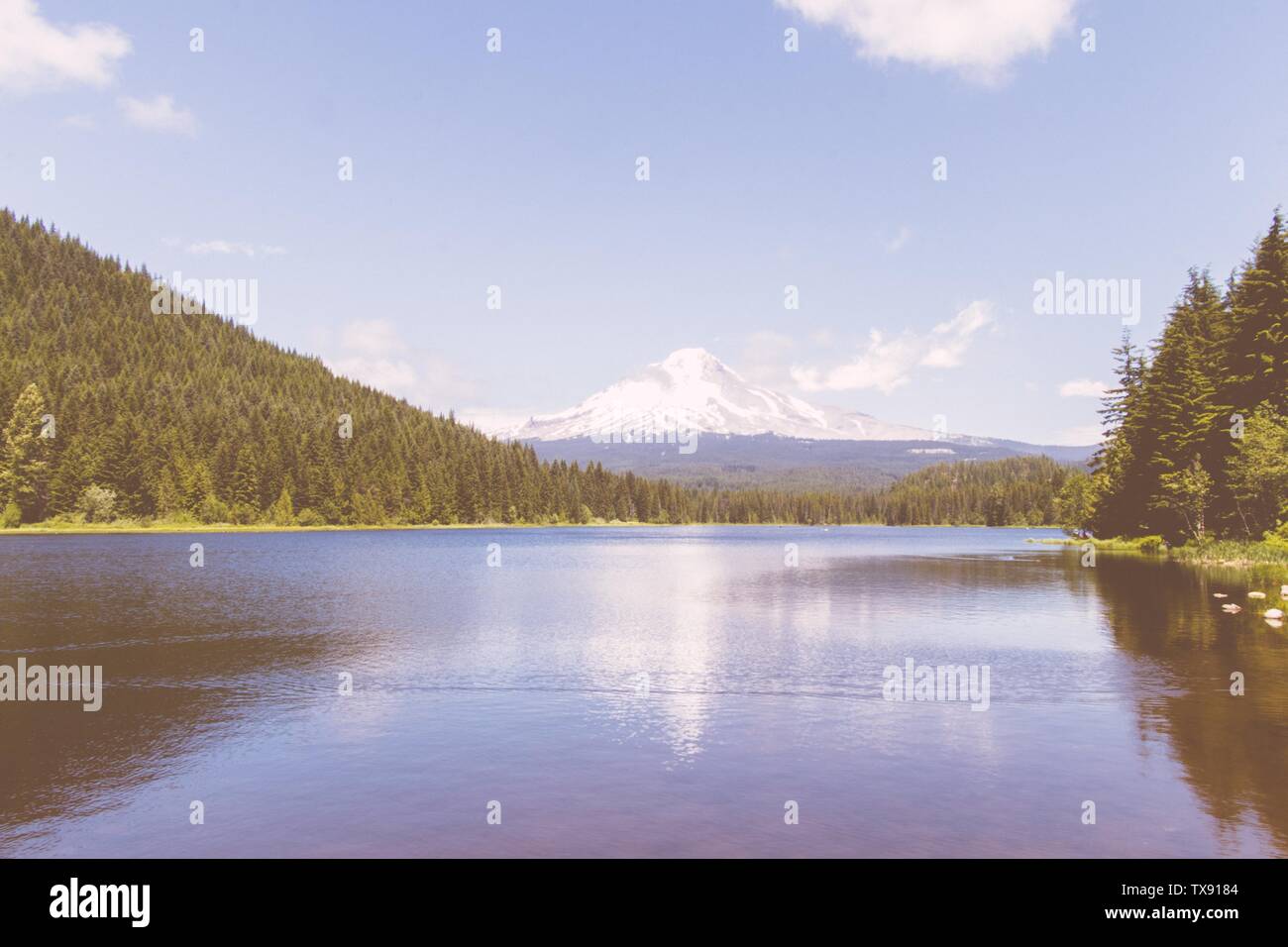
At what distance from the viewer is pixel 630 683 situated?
A: 32156 mm

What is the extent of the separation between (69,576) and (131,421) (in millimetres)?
132056

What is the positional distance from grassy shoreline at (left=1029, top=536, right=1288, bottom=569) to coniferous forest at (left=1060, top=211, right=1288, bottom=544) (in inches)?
48.6

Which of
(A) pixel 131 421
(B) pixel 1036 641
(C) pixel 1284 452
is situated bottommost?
(B) pixel 1036 641

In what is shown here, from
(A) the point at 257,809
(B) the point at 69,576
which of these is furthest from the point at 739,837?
(B) the point at 69,576

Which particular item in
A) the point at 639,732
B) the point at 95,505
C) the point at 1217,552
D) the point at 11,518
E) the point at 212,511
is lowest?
the point at 639,732

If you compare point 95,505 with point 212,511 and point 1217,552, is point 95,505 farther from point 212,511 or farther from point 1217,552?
point 1217,552

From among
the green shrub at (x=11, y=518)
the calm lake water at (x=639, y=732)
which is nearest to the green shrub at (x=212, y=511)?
the green shrub at (x=11, y=518)

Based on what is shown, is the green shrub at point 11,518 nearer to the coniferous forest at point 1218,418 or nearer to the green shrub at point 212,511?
the green shrub at point 212,511

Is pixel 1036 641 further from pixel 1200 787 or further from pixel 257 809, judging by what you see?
pixel 257 809

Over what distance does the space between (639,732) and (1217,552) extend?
80.5 metres

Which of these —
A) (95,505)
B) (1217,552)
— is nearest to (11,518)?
(95,505)

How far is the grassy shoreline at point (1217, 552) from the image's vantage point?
7369cm

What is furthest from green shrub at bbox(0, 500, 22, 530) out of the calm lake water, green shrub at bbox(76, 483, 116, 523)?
the calm lake water

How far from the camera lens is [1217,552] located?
274 feet
